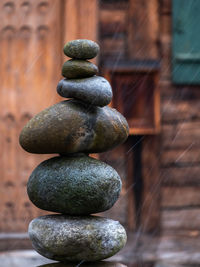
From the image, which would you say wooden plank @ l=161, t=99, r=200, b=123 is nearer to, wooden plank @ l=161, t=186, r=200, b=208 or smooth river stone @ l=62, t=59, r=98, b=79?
wooden plank @ l=161, t=186, r=200, b=208

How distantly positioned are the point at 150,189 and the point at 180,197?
0.37 metres

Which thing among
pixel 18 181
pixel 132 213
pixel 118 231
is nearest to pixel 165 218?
pixel 132 213

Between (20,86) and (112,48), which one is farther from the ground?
(112,48)

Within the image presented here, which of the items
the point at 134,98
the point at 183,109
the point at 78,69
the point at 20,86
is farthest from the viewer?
the point at 183,109

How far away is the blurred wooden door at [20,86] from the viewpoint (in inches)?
211

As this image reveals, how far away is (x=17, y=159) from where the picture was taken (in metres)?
5.39

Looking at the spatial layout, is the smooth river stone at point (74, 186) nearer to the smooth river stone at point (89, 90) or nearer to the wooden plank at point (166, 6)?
the smooth river stone at point (89, 90)

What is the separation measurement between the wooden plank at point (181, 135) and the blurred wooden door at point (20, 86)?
133 centimetres

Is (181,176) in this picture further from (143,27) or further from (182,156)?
(143,27)

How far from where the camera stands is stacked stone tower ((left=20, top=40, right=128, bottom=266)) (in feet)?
8.31

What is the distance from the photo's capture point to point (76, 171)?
2.55 meters

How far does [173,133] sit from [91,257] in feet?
10.3

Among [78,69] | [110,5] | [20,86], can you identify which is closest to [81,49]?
[78,69]

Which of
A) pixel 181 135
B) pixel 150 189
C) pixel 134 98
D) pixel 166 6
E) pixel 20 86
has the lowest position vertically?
pixel 150 189
